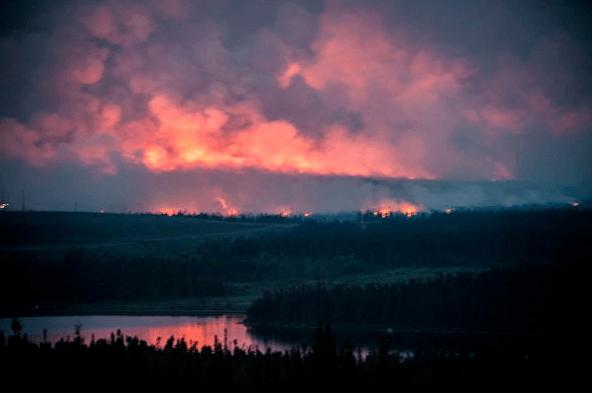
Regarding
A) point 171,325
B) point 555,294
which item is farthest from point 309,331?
point 555,294

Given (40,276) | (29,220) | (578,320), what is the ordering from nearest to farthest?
(578,320) < (40,276) < (29,220)

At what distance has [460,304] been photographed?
112125 mm

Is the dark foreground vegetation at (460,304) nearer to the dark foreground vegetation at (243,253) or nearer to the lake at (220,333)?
the lake at (220,333)

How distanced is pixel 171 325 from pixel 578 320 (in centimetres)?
5418

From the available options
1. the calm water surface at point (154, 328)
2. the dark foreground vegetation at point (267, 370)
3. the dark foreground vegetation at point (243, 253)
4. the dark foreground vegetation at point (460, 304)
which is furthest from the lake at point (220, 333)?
the dark foreground vegetation at point (267, 370)

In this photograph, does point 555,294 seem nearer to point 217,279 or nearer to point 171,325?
point 171,325

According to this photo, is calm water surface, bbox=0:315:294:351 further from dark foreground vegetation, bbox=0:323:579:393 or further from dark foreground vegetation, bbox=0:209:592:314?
dark foreground vegetation, bbox=0:323:579:393

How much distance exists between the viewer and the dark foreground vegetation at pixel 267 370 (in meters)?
55.6

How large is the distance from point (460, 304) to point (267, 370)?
2137 inches

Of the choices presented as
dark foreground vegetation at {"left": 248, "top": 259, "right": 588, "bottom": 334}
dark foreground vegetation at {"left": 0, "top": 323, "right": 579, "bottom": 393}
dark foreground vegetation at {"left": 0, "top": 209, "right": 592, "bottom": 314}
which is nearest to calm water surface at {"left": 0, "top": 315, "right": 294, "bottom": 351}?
dark foreground vegetation at {"left": 248, "top": 259, "right": 588, "bottom": 334}

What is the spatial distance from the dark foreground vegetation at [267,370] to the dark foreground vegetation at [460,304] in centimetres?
3564

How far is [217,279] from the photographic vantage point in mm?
154875

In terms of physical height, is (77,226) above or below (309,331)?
above

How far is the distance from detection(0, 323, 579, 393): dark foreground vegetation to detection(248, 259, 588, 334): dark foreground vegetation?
35637mm
